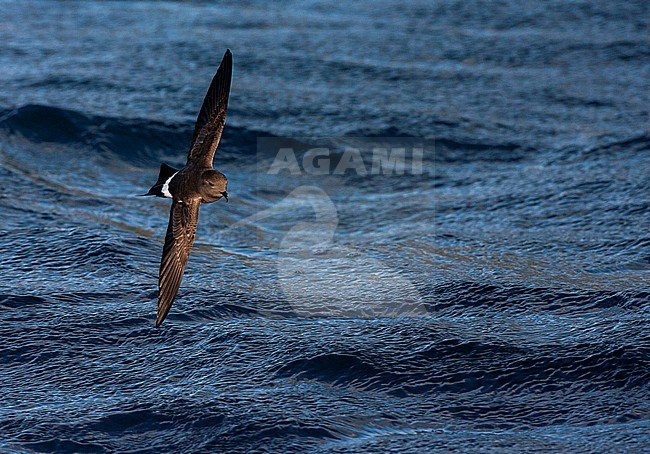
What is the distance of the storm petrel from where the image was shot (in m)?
4.29

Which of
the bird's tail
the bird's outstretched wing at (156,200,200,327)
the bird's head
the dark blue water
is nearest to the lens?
the dark blue water

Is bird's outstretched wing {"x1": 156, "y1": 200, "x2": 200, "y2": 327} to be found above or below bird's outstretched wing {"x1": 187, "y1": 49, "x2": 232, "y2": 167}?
below

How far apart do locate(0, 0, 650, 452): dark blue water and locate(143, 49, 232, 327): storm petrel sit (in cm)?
40

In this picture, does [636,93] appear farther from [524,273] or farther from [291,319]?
[291,319]

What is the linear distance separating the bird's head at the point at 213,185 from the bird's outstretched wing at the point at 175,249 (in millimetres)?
84

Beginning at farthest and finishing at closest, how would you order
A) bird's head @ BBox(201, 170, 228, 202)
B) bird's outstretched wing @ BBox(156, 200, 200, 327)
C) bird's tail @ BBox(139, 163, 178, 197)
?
bird's tail @ BBox(139, 163, 178, 197) < bird's head @ BBox(201, 170, 228, 202) < bird's outstretched wing @ BBox(156, 200, 200, 327)

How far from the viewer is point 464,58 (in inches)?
338

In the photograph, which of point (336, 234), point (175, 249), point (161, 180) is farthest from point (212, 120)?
point (336, 234)

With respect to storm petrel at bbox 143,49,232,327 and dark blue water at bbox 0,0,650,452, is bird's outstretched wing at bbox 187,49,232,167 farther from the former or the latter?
dark blue water at bbox 0,0,650,452

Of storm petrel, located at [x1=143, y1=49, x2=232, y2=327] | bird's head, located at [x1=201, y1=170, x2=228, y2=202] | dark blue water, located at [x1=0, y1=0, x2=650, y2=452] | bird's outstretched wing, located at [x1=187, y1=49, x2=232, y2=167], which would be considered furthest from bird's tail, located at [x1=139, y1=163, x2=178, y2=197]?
dark blue water, located at [x1=0, y1=0, x2=650, y2=452]

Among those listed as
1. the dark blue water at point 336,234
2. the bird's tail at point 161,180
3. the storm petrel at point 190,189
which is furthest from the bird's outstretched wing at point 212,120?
→ the dark blue water at point 336,234

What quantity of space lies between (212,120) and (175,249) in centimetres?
68

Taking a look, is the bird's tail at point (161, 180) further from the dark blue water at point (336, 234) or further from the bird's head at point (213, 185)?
the dark blue water at point (336, 234)

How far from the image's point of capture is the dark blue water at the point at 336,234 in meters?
3.99
